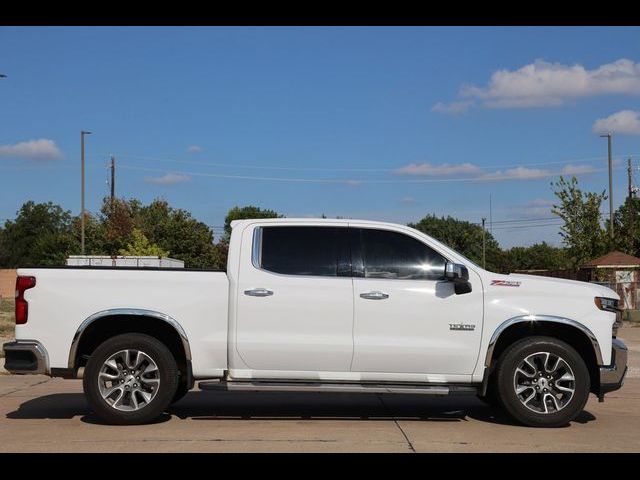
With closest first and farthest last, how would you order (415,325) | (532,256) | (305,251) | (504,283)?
(415,325) < (504,283) < (305,251) < (532,256)

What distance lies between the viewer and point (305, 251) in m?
8.12

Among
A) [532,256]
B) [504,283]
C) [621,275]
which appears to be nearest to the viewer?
[504,283]

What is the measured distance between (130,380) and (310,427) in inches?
72.4

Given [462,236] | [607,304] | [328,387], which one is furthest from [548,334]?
[462,236]

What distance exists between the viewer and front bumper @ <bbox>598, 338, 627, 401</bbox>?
7.91m

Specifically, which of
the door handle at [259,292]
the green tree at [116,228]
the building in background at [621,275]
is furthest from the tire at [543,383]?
the green tree at [116,228]

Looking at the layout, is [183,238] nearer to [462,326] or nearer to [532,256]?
[462,326]

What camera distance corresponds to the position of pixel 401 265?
26.5ft

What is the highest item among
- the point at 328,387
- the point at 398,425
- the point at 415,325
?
the point at 415,325

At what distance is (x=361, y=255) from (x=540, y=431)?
246 cm
